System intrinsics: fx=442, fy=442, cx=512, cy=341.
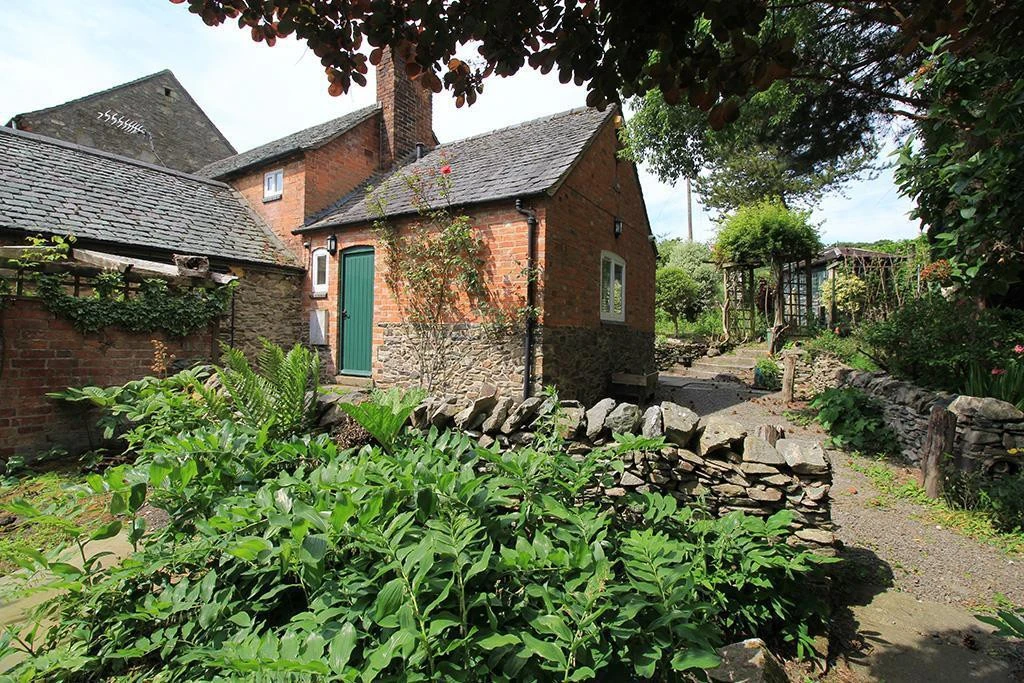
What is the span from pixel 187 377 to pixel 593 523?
4.35 metres

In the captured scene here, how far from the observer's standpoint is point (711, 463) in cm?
302

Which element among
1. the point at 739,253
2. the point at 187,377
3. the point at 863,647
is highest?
the point at 739,253

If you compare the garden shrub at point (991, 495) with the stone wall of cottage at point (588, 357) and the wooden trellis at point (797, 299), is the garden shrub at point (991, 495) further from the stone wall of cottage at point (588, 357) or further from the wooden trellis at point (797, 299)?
the wooden trellis at point (797, 299)

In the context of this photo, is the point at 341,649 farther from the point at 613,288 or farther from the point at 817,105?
the point at 613,288

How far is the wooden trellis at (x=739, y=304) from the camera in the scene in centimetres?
1538

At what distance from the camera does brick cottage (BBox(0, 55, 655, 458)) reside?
7391 mm

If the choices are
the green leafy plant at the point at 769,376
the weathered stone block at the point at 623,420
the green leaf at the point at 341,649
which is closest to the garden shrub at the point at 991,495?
the weathered stone block at the point at 623,420

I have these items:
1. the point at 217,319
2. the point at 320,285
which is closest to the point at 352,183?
the point at 320,285

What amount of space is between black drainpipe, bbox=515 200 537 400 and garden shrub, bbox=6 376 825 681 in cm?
494

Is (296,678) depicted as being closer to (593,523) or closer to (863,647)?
(593,523)

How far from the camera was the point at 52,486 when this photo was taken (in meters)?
4.28

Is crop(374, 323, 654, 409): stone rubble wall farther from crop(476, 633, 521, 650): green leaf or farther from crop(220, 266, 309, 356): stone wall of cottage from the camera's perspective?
crop(476, 633, 521, 650): green leaf

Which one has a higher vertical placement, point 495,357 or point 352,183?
point 352,183

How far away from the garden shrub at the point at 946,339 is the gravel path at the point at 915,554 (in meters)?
1.58
